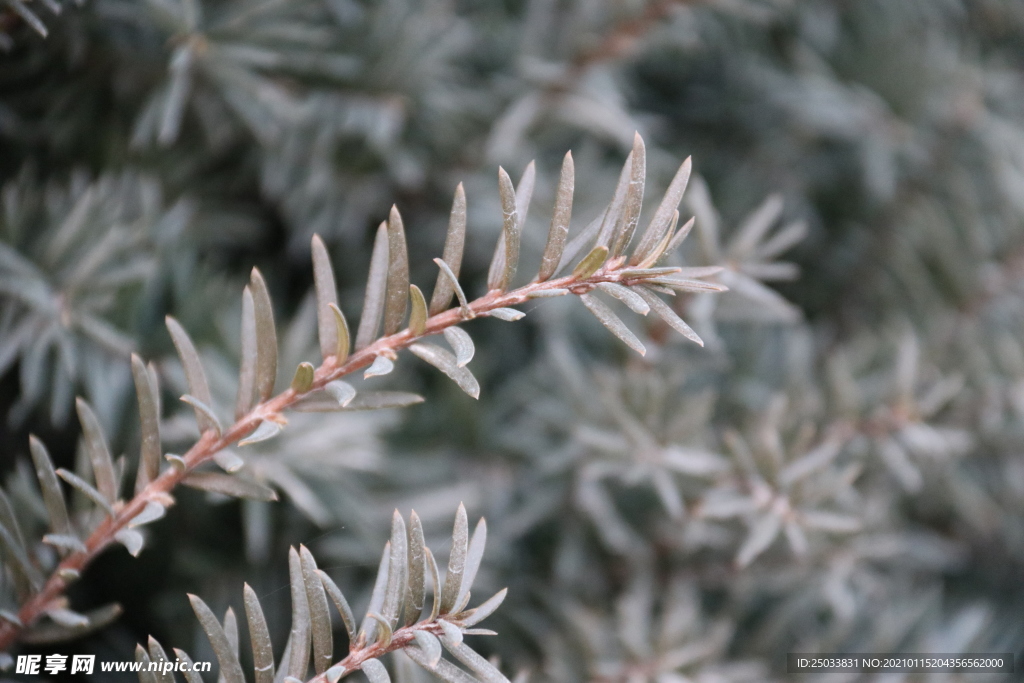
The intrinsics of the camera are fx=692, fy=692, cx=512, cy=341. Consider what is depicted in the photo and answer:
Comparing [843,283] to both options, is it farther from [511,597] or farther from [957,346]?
[511,597]

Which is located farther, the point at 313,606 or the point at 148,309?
the point at 148,309

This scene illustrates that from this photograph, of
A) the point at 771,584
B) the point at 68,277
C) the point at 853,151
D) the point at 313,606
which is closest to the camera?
the point at 313,606

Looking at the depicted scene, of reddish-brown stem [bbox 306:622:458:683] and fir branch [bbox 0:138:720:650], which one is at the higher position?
fir branch [bbox 0:138:720:650]

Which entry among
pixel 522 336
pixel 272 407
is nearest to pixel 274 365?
pixel 272 407

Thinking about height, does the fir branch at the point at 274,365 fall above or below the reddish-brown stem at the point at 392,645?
above

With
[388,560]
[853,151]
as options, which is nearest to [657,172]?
[853,151]

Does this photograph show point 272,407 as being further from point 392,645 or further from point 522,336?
point 522,336

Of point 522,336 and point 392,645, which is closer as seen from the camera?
point 392,645

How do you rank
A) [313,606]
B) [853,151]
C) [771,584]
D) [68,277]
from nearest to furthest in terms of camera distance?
[313,606], [68,277], [771,584], [853,151]
